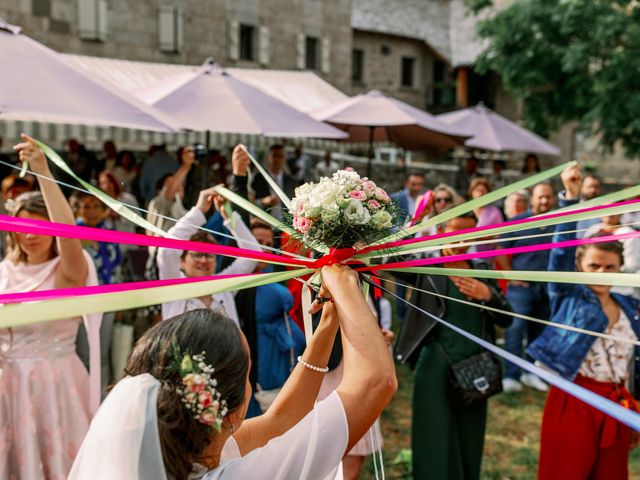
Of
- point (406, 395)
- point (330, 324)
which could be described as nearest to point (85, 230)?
point (330, 324)

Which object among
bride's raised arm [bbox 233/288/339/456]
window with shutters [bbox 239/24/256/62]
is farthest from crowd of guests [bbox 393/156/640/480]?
window with shutters [bbox 239/24/256/62]

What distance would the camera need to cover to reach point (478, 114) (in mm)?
12508

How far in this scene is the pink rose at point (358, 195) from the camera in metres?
2.24

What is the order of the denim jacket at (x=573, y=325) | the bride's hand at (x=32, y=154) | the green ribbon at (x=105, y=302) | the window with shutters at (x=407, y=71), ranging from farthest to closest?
the window with shutters at (x=407, y=71) < the denim jacket at (x=573, y=325) < the bride's hand at (x=32, y=154) < the green ribbon at (x=105, y=302)

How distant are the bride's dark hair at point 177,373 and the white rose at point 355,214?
51 cm

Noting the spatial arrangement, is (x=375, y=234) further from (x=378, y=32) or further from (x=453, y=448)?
(x=378, y=32)

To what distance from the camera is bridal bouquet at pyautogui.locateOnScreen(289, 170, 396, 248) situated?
2.20m

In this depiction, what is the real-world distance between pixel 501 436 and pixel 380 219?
390 centimetres

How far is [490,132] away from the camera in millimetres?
12070

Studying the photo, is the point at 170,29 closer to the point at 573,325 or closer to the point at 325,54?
the point at 325,54

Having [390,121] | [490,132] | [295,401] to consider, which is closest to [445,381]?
[295,401]

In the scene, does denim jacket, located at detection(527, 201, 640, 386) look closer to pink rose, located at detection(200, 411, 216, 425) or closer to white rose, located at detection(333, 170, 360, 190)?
white rose, located at detection(333, 170, 360, 190)

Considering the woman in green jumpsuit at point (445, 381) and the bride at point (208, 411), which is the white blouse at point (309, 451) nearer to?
the bride at point (208, 411)

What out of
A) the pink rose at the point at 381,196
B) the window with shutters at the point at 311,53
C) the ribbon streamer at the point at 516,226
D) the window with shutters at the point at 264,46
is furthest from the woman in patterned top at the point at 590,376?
the window with shutters at the point at 311,53
